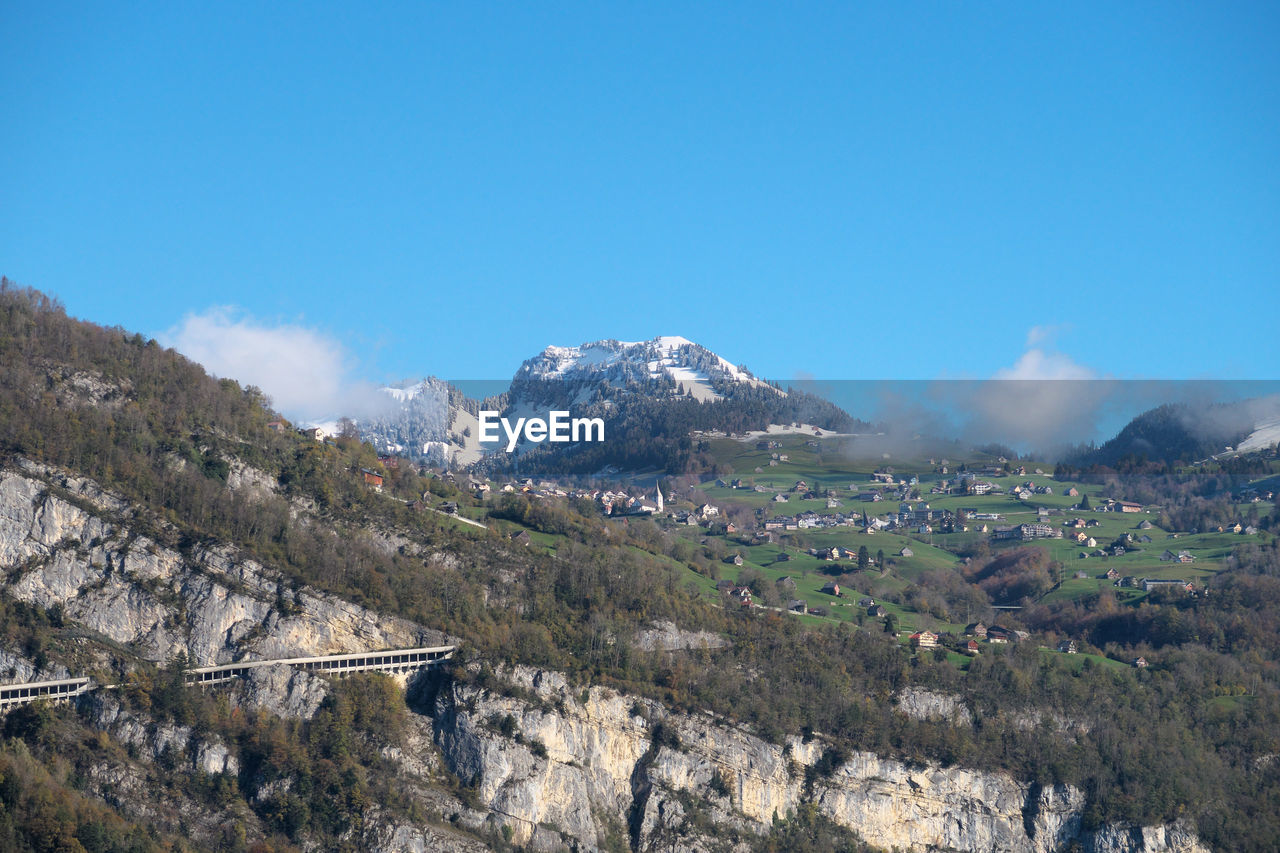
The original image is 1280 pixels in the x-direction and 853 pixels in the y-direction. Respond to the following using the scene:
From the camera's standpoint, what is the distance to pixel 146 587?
9169 cm

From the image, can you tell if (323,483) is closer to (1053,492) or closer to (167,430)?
(167,430)

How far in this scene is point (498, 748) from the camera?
91.6 meters

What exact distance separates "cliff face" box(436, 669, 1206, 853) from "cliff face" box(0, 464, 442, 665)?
8341mm

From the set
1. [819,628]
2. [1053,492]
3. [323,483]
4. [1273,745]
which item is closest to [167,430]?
[323,483]

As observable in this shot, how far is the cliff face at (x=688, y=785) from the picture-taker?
91.8 meters

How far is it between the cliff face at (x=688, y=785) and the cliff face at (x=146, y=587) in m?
8.34

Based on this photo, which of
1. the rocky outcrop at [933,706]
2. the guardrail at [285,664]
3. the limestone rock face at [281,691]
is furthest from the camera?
the rocky outcrop at [933,706]

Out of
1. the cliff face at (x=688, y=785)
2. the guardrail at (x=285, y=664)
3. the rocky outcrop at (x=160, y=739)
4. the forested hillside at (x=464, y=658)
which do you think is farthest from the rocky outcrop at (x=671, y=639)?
the rocky outcrop at (x=160, y=739)

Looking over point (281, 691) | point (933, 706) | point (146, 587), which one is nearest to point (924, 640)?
point (933, 706)

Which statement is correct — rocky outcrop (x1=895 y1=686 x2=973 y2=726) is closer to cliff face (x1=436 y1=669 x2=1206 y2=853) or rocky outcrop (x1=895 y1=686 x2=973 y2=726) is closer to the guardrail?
cliff face (x1=436 y1=669 x2=1206 y2=853)

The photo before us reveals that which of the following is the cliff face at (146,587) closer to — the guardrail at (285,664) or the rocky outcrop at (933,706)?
the guardrail at (285,664)

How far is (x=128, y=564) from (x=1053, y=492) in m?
114

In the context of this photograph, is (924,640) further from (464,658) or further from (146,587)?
(146,587)

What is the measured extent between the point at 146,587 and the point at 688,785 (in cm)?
3157
